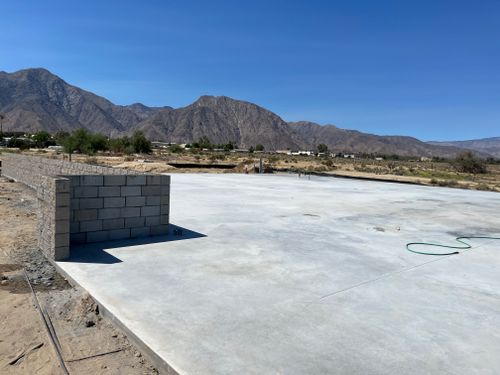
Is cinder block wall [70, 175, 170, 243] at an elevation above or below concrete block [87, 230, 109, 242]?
above

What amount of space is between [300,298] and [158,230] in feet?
13.8

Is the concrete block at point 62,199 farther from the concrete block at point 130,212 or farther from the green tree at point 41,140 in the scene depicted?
the green tree at point 41,140

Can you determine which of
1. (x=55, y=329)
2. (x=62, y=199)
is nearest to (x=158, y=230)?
(x=62, y=199)

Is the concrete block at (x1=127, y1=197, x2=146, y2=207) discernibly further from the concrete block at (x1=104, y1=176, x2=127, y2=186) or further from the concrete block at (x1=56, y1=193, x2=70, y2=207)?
the concrete block at (x1=56, y1=193, x2=70, y2=207)

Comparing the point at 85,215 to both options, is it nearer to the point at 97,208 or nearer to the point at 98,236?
the point at 97,208

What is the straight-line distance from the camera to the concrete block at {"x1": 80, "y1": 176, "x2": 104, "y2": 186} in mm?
7355

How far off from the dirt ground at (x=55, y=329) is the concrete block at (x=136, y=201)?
6.10 ft

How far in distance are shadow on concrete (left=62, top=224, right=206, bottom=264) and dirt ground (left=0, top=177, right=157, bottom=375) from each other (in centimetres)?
48

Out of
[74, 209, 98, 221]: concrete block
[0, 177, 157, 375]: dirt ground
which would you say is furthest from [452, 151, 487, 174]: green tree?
Answer: [0, 177, 157, 375]: dirt ground

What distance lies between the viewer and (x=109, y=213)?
7746mm

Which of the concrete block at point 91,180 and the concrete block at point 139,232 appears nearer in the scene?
the concrete block at point 91,180

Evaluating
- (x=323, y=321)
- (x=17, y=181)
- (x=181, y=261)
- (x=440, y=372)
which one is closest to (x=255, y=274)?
(x=181, y=261)

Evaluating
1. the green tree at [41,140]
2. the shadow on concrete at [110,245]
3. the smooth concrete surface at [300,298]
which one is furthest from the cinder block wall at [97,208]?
the green tree at [41,140]

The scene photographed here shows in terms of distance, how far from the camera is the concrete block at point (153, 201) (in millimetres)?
8344
